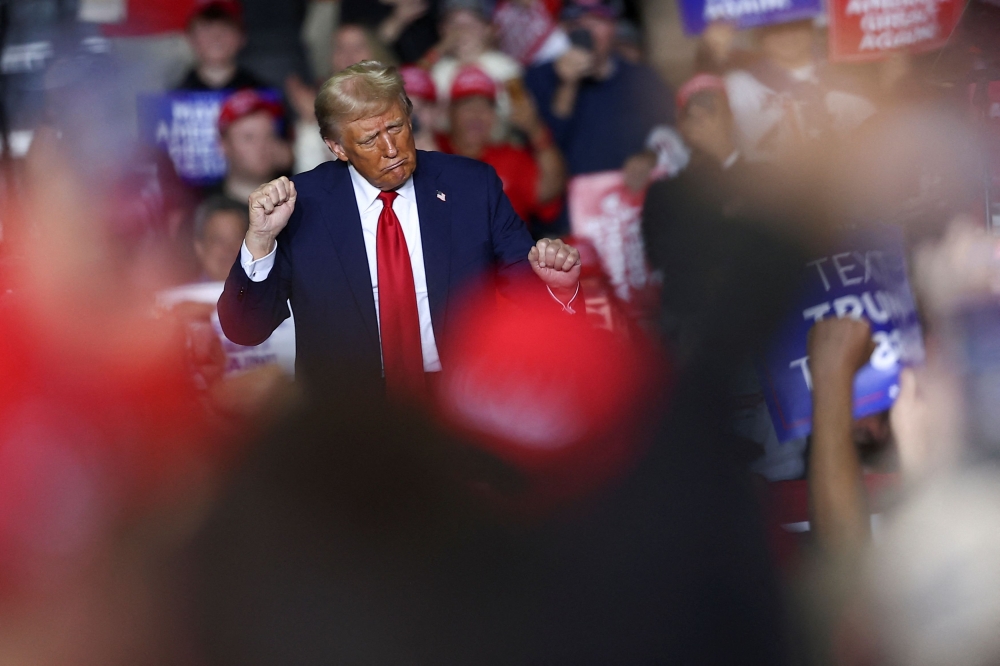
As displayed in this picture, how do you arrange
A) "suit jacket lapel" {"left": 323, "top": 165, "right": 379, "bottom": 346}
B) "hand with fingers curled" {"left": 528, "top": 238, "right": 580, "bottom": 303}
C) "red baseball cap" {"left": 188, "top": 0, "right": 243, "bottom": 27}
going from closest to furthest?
"hand with fingers curled" {"left": 528, "top": 238, "right": 580, "bottom": 303}, "suit jacket lapel" {"left": 323, "top": 165, "right": 379, "bottom": 346}, "red baseball cap" {"left": 188, "top": 0, "right": 243, "bottom": 27}

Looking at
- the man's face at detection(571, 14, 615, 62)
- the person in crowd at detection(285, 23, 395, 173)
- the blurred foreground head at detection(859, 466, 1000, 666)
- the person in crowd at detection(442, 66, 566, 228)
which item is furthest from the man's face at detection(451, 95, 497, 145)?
the blurred foreground head at detection(859, 466, 1000, 666)

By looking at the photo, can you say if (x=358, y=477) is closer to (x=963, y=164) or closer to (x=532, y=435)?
(x=532, y=435)

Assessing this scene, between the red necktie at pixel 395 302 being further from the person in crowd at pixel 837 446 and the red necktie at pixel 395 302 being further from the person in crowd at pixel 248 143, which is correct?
the person in crowd at pixel 248 143

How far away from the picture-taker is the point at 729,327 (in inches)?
165

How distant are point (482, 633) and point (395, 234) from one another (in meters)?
1.08

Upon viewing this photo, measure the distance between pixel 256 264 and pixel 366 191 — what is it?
38 centimetres

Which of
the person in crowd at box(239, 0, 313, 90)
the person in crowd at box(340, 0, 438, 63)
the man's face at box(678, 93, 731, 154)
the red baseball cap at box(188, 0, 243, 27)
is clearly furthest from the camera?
the person in crowd at box(239, 0, 313, 90)

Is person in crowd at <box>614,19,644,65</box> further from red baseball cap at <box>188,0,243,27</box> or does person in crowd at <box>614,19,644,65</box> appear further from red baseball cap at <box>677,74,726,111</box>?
red baseball cap at <box>188,0,243,27</box>

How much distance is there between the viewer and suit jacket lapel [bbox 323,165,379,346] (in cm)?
285

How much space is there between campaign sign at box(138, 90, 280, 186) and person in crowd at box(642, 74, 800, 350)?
170 cm

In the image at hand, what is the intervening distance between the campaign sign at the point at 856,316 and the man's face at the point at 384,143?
1262 millimetres

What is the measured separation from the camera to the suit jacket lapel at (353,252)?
112 inches

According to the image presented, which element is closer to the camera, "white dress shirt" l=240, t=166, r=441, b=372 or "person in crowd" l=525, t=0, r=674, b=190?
"white dress shirt" l=240, t=166, r=441, b=372

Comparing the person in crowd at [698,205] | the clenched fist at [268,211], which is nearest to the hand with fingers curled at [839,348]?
the person in crowd at [698,205]
